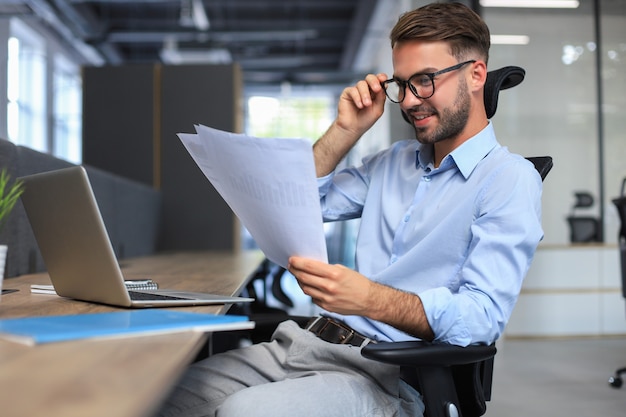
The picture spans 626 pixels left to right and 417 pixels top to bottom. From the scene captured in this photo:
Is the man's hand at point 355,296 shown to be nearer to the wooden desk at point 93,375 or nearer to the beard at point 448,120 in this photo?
the wooden desk at point 93,375

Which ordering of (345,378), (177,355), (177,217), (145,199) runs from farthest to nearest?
(177,217)
(145,199)
(345,378)
(177,355)

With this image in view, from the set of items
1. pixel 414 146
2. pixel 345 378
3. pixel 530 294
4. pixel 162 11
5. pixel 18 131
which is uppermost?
pixel 162 11

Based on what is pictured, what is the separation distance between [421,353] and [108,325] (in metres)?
0.48

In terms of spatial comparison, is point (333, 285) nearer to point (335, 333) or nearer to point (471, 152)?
point (335, 333)

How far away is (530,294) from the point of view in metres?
5.21

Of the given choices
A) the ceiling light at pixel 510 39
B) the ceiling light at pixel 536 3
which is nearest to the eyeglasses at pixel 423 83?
the ceiling light at pixel 510 39

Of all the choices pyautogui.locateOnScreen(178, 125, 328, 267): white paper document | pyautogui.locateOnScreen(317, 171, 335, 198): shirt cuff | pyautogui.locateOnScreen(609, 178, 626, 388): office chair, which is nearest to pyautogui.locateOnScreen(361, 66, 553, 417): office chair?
pyautogui.locateOnScreen(178, 125, 328, 267): white paper document

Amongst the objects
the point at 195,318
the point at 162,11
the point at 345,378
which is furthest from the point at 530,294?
the point at 162,11

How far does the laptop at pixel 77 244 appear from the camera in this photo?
107 cm

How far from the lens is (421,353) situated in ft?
3.43

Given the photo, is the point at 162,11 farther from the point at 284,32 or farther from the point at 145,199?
the point at 145,199

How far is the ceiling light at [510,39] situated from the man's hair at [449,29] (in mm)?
5635

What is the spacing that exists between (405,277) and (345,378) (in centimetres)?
32

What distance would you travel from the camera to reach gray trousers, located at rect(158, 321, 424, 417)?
106cm
